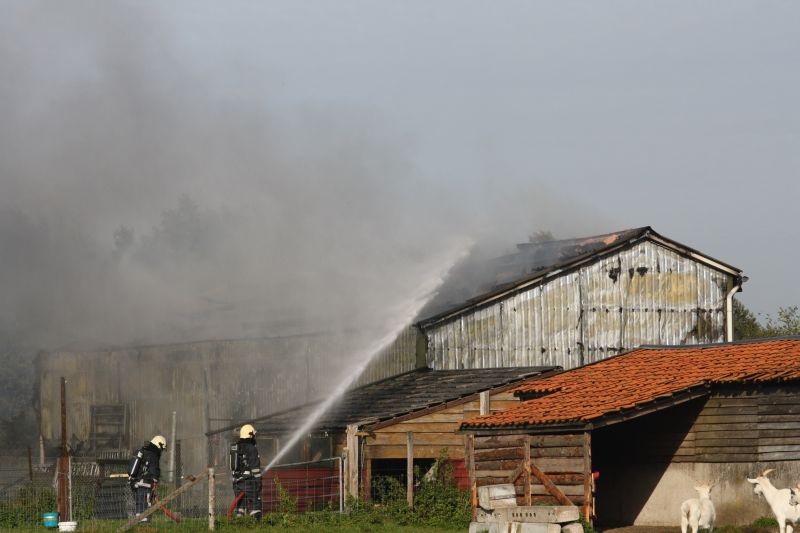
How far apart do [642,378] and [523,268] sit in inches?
715

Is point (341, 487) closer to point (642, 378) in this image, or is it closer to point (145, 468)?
point (145, 468)

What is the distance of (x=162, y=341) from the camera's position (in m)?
52.1

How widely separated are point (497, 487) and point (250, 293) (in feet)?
83.6

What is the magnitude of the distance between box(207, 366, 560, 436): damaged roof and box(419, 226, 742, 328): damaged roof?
9.52ft

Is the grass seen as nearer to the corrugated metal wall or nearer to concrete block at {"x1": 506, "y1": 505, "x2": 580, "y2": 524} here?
concrete block at {"x1": 506, "y1": 505, "x2": 580, "y2": 524}

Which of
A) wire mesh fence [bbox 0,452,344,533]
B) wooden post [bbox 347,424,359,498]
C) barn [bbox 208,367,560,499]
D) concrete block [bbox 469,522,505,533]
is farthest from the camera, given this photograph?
barn [bbox 208,367,560,499]

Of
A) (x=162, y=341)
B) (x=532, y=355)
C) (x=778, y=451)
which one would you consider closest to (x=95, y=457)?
(x=162, y=341)

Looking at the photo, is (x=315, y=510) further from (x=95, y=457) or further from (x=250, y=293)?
(x=95, y=457)

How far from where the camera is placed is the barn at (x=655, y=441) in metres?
27.3

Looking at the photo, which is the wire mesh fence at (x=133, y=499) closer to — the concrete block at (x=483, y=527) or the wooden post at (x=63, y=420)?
the wooden post at (x=63, y=420)

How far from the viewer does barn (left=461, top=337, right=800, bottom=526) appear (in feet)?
89.7

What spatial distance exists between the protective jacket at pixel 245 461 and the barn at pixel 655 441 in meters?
5.10

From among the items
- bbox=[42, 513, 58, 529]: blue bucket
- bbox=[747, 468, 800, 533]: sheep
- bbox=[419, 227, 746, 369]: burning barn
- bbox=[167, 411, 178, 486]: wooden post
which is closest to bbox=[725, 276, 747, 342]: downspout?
bbox=[419, 227, 746, 369]: burning barn

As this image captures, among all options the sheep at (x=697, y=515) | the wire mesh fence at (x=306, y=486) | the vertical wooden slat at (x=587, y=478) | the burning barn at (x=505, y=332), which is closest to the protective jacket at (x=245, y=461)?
the wire mesh fence at (x=306, y=486)
